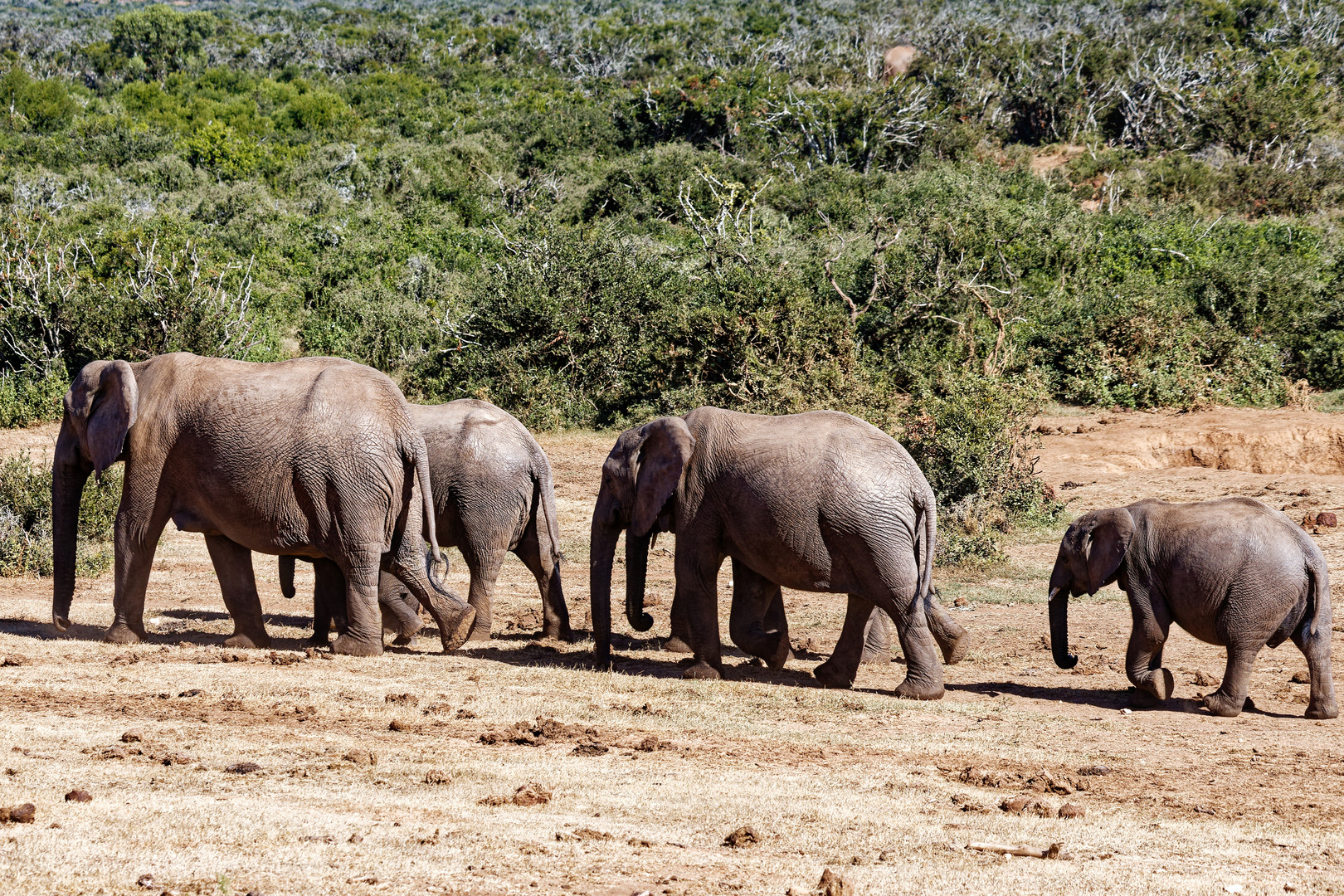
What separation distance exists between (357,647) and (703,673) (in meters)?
2.50

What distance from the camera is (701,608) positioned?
9.84 m

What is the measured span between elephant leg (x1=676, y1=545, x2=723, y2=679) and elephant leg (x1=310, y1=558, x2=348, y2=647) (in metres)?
2.76

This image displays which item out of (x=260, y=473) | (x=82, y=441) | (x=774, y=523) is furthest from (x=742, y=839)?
(x=82, y=441)

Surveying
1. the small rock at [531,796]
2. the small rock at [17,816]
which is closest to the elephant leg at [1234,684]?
the small rock at [531,796]

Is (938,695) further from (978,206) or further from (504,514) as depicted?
(978,206)

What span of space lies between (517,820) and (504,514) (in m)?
5.47

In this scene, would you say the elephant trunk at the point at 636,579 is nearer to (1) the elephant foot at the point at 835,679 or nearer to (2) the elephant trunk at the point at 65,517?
(1) the elephant foot at the point at 835,679

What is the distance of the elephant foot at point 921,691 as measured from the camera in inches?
364

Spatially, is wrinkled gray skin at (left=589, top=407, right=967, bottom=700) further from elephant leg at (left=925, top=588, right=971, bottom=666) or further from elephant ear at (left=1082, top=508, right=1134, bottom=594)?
elephant ear at (left=1082, top=508, right=1134, bottom=594)

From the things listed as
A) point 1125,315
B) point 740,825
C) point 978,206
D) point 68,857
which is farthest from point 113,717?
point 978,206

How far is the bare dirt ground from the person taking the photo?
18.0 feet

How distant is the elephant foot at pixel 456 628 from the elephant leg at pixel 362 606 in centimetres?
48

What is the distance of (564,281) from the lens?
23.7 m

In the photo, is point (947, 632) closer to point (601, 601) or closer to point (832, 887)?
point (601, 601)
